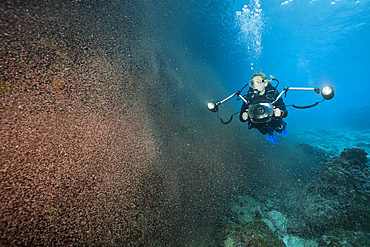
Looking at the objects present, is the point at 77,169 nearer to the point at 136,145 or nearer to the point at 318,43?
the point at 136,145

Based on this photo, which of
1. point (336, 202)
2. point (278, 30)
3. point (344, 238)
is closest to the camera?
point (344, 238)

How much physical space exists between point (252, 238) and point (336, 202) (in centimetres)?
362

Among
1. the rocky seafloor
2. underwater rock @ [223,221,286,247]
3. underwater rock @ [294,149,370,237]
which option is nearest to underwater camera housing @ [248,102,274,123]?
the rocky seafloor

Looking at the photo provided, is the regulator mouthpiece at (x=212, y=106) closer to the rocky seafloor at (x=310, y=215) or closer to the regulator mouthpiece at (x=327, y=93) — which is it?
the regulator mouthpiece at (x=327, y=93)

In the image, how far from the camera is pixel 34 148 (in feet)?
5.83

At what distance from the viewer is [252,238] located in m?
3.02

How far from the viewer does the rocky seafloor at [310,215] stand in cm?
316

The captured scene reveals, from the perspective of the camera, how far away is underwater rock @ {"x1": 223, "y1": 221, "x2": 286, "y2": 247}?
2953 millimetres

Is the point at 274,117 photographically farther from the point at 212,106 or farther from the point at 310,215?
the point at 310,215

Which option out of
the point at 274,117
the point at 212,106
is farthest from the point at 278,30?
the point at 212,106

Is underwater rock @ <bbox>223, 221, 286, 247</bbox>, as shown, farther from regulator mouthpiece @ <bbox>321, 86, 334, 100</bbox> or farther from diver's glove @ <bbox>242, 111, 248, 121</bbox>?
regulator mouthpiece @ <bbox>321, 86, 334, 100</bbox>

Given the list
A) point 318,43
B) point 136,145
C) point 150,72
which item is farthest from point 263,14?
point 136,145

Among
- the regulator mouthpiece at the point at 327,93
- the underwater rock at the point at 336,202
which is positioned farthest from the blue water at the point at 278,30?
the underwater rock at the point at 336,202

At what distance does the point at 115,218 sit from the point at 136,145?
1.32 m
